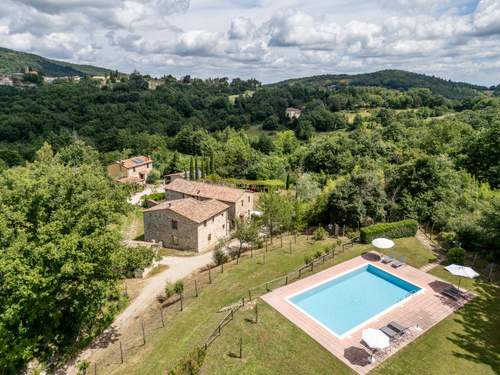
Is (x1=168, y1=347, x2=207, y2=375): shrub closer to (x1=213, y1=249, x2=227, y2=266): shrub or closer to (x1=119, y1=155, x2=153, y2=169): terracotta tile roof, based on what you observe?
(x1=213, y1=249, x2=227, y2=266): shrub

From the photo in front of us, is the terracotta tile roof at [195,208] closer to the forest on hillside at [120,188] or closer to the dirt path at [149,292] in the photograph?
the dirt path at [149,292]

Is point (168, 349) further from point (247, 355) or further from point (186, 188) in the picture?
point (186, 188)

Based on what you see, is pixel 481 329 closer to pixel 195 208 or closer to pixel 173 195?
pixel 195 208

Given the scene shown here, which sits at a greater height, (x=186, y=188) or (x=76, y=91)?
(x=76, y=91)

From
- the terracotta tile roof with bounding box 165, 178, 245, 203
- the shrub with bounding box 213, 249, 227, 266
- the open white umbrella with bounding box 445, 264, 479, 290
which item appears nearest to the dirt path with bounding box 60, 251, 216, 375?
the shrub with bounding box 213, 249, 227, 266


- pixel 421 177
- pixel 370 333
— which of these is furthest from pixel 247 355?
pixel 421 177

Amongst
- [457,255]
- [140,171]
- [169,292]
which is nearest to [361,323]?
[457,255]

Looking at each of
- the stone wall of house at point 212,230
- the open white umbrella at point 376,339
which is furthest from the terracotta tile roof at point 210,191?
the open white umbrella at point 376,339
